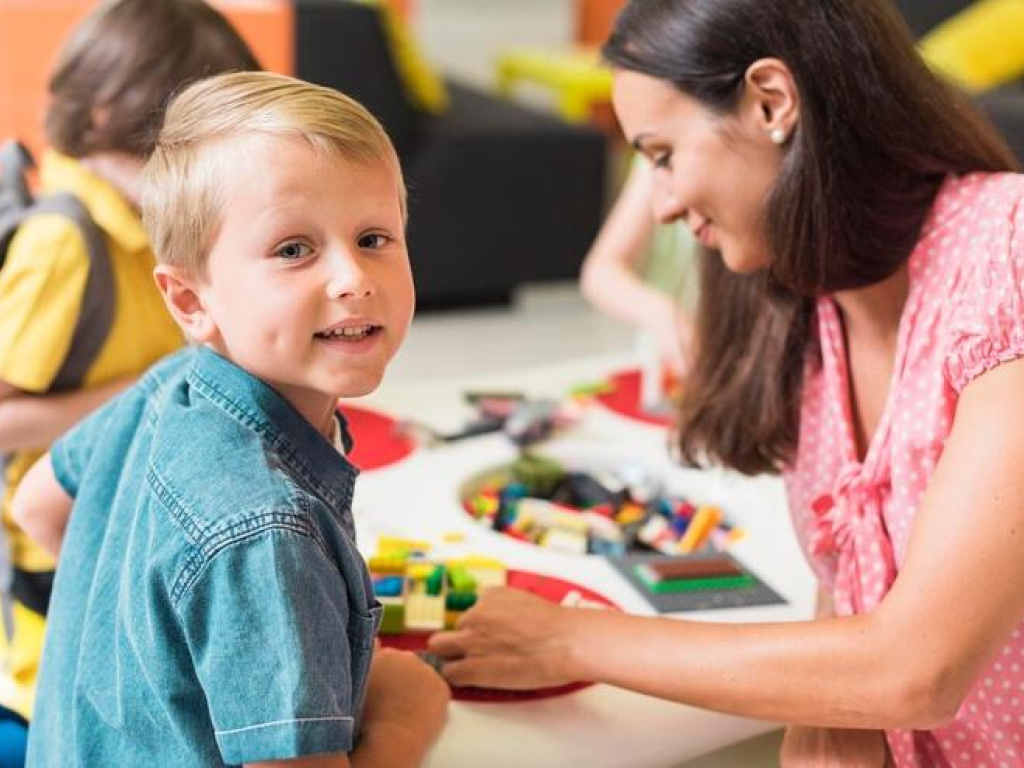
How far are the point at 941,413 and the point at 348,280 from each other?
1.66 ft

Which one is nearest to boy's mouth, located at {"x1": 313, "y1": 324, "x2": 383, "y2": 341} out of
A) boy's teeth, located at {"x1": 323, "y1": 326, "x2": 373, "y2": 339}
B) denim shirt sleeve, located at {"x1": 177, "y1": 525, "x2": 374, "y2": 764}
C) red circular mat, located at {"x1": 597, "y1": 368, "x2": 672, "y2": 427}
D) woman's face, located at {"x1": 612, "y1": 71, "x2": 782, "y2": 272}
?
boy's teeth, located at {"x1": 323, "y1": 326, "x2": 373, "y2": 339}

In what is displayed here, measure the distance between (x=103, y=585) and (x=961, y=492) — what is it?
0.60 m

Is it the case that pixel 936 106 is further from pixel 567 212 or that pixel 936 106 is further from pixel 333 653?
pixel 567 212

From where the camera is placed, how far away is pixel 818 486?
1232 millimetres

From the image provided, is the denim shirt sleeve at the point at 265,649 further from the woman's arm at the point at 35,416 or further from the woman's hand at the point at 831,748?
the woman's arm at the point at 35,416

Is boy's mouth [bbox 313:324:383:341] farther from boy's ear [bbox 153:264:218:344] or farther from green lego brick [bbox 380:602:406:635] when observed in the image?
green lego brick [bbox 380:602:406:635]

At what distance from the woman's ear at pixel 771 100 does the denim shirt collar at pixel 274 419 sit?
1.59ft

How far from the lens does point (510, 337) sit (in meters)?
→ 4.03

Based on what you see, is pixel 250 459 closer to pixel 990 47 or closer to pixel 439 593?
pixel 439 593

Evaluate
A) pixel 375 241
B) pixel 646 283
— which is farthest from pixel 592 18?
pixel 375 241

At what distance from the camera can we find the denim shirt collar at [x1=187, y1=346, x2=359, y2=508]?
80cm

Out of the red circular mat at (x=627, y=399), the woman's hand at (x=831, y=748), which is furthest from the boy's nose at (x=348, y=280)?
the red circular mat at (x=627, y=399)

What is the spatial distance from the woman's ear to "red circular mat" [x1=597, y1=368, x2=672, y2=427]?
27.1 inches

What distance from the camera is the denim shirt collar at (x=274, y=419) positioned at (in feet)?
2.62
